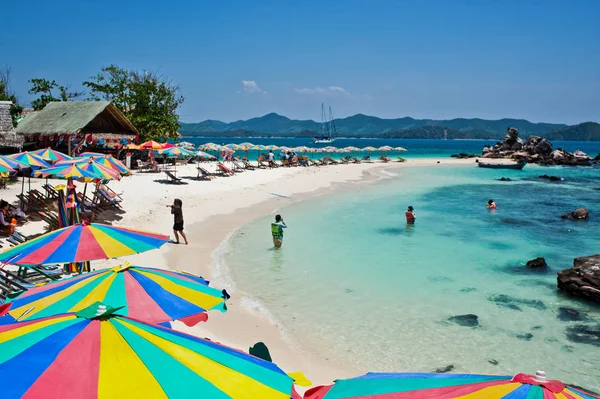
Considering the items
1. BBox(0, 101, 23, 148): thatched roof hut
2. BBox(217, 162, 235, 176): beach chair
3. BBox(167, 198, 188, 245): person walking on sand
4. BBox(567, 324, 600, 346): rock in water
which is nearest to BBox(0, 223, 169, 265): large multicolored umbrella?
BBox(167, 198, 188, 245): person walking on sand

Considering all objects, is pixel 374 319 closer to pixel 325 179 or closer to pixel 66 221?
pixel 66 221

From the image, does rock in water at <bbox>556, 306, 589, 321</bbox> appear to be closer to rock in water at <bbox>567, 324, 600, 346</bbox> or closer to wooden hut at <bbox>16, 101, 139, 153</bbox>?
rock in water at <bbox>567, 324, 600, 346</bbox>

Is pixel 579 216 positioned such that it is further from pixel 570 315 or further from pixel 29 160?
pixel 29 160

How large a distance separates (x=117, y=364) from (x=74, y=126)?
25.7 meters

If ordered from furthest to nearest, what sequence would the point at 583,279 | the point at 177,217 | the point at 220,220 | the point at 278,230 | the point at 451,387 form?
1. the point at 220,220
2. the point at 278,230
3. the point at 177,217
4. the point at 583,279
5. the point at 451,387

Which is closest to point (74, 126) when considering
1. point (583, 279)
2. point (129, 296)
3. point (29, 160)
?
point (29, 160)

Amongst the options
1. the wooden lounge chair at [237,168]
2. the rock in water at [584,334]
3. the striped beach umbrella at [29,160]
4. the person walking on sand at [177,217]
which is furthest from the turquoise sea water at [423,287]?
the wooden lounge chair at [237,168]

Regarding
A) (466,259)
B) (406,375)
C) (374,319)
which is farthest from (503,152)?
(406,375)

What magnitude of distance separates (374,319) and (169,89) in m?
33.6

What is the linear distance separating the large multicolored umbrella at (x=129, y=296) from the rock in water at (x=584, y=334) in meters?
7.64

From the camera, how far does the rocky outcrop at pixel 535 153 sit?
6894 centimetres

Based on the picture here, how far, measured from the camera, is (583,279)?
11266mm

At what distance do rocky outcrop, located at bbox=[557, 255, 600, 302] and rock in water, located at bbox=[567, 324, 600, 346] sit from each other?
1595 mm

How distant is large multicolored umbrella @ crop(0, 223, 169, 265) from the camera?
573cm
